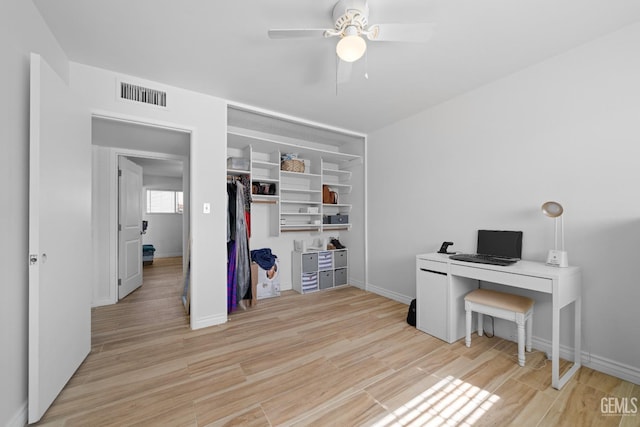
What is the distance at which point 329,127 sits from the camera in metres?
3.67

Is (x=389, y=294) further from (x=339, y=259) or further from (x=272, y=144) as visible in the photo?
(x=272, y=144)

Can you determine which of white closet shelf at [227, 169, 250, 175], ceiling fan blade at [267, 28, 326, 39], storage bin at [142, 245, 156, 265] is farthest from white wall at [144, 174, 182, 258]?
ceiling fan blade at [267, 28, 326, 39]

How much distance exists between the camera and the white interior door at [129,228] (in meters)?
3.70

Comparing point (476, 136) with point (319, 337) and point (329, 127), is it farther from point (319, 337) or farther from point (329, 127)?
point (319, 337)

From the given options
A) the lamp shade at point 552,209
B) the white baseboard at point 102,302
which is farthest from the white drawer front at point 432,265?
the white baseboard at point 102,302

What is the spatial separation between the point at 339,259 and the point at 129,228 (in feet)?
10.9

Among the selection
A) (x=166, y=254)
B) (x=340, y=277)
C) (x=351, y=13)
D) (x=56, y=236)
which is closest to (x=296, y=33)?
(x=351, y=13)

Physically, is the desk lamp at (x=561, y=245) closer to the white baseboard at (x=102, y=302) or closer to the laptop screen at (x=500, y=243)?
the laptop screen at (x=500, y=243)

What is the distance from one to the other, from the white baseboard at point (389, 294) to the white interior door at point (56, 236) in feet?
10.7

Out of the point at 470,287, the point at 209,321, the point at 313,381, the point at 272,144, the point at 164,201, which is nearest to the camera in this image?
the point at 313,381

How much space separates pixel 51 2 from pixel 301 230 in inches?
129

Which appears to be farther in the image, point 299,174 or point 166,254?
point 166,254

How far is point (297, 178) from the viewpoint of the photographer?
416 cm

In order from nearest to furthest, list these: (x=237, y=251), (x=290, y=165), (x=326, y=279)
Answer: (x=237, y=251) < (x=290, y=165) < (x=326, y=279)
